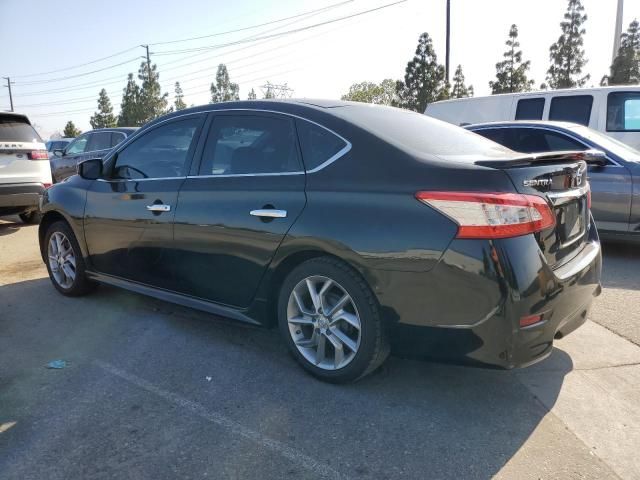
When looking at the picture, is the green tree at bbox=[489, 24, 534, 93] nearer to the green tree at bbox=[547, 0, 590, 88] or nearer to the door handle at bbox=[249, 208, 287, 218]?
the green tree at bbox=[547, 0, 590, 88]

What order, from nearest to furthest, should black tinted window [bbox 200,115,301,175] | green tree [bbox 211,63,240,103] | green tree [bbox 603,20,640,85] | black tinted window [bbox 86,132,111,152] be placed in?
1. black tinted window [bbox 200,115,301,175]
2. black tinted window [bbox 86,132,111,152]
3. green tree [bbox 603,20,640,85]
4. green tree [bbox 211,63,240,103]

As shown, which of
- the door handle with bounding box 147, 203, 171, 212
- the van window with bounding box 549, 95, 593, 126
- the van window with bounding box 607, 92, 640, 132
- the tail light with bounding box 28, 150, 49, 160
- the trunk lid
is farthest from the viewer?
the van window with bounding box 549, 95, 593, 126

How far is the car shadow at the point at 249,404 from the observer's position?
254cm

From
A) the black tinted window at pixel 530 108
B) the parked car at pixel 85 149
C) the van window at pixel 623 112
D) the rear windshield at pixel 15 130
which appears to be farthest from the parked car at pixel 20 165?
the van window at pixel 623 112

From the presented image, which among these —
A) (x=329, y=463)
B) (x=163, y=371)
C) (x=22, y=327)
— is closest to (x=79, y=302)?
(x=22, y=327)

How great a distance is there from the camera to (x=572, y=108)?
9.04 metres

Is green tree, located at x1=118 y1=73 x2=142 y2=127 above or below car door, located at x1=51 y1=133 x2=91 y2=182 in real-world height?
above

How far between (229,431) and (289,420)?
320 millimetres

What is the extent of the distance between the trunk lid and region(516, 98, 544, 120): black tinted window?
668 centimetres

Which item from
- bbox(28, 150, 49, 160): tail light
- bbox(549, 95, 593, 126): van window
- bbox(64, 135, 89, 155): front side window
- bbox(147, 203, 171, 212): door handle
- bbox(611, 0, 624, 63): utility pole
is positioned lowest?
bbox(147, 203, 171, 212): door handle

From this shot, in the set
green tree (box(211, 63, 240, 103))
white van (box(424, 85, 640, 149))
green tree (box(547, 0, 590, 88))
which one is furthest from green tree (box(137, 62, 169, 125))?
white van (box(424, 85, 640, 149))

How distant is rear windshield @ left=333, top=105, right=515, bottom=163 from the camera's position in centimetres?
304

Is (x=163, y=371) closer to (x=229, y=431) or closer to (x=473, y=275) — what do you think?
(x=229, y=431)

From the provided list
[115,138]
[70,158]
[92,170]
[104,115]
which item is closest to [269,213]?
[92,170]
